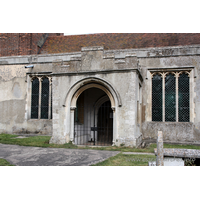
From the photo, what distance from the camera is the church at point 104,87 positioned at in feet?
29.5

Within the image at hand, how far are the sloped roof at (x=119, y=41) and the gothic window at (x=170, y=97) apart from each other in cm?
282

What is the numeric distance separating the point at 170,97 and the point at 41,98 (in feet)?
26.5

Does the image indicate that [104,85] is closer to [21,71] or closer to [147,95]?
[147,95]

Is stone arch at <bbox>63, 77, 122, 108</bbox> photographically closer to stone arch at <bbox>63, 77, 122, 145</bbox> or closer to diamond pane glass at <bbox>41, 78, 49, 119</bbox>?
stone arch at <bbox>63, 77, 122, 145</bbox>

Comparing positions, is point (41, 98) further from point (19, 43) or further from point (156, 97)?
point (156, 97)

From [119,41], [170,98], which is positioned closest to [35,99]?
[119,41]

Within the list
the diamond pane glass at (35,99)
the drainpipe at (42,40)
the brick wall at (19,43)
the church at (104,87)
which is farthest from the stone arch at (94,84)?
the drainpipe at (42,40)

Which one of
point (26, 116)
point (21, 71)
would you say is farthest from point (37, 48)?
point (26, 116)

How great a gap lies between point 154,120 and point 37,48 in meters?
10.2

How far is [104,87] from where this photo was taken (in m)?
9.37

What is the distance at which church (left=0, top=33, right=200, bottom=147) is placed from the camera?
899cm

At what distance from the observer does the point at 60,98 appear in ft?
31.0

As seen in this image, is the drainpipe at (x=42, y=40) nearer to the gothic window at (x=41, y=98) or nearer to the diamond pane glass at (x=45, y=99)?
the gothic window at (x=41, y=98)

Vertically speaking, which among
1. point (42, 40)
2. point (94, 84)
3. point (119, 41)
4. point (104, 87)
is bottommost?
point (104, 87)
